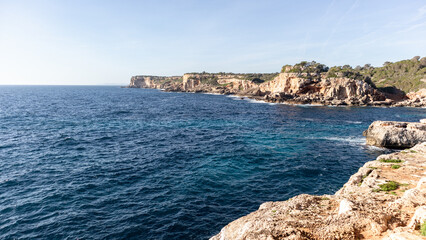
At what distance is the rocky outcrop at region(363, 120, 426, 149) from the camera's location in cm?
3481

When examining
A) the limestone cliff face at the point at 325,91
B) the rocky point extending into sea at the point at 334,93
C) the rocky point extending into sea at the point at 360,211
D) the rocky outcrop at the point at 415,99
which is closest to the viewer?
the rocky point extending into sea at the point at 360,211

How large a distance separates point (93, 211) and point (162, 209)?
5957mm

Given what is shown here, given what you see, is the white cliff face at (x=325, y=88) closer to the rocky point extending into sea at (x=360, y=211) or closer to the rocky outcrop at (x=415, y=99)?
the rocky outcrop at (x=415, y=99)

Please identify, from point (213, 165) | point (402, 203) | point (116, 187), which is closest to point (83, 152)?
point (116, 187)

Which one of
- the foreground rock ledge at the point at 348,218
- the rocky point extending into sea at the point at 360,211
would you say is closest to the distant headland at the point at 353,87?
the rocky point extending into sea at the point at 360,211

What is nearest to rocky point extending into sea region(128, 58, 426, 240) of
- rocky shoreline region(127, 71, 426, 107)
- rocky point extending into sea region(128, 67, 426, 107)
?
rocky shoreline region(127, 71, 426, 107)

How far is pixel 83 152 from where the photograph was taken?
33406mm

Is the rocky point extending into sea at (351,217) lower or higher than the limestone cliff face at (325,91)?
lower

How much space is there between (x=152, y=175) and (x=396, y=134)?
38.5 m

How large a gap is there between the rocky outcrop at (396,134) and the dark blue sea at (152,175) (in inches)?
86.2

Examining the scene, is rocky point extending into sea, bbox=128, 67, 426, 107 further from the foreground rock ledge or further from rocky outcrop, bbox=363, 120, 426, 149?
the foreground rock ledge

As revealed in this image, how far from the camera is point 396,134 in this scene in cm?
3597

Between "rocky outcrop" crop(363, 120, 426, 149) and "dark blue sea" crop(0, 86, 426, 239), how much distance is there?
86.2 inches

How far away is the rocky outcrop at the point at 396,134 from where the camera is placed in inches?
1371
